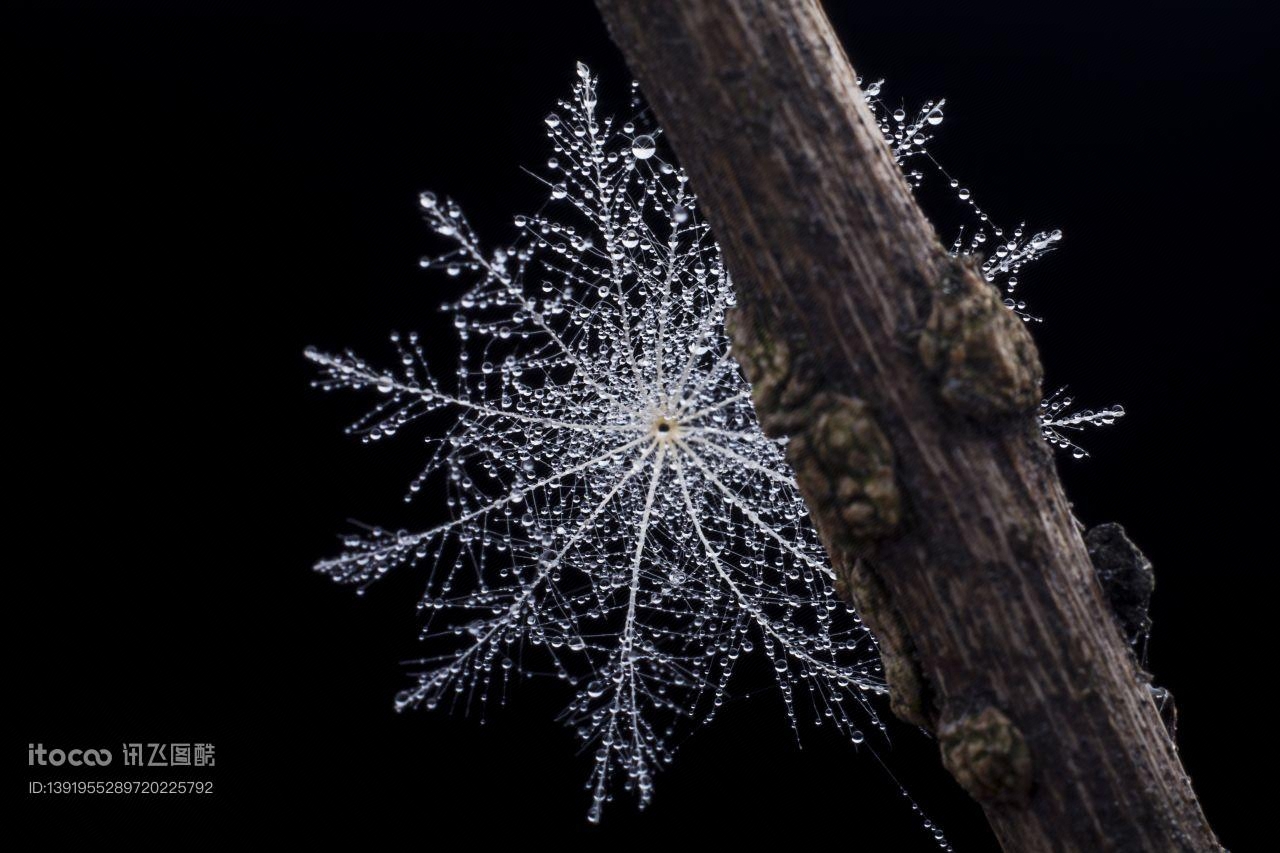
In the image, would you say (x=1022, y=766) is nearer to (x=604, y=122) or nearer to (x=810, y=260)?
(x=810, y=260)

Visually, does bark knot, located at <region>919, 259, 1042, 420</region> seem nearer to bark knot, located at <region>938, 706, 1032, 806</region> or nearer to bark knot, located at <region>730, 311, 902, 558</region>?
bark knot, located at <region>730, 311, 902, 558</region>

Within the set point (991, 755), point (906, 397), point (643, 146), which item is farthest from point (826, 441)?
point (643, 146)

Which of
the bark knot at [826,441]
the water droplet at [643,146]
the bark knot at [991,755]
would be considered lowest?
the bark knot at [991,755]

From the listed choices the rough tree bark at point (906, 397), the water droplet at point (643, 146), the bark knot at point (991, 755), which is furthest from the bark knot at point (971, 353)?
the water droplet at point (643, 146)

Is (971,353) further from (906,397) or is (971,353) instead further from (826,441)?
(826,441)

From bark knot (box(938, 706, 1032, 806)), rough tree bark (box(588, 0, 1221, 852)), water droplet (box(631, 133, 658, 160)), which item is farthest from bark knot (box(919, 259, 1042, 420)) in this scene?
water droplet (box(631, 133, 658, 160))

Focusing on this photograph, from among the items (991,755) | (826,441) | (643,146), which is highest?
(643,146)

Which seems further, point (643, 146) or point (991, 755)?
point (643, 146)

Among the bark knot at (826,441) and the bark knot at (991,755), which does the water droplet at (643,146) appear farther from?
the bark knot at (991,755)

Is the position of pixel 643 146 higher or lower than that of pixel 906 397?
higher
